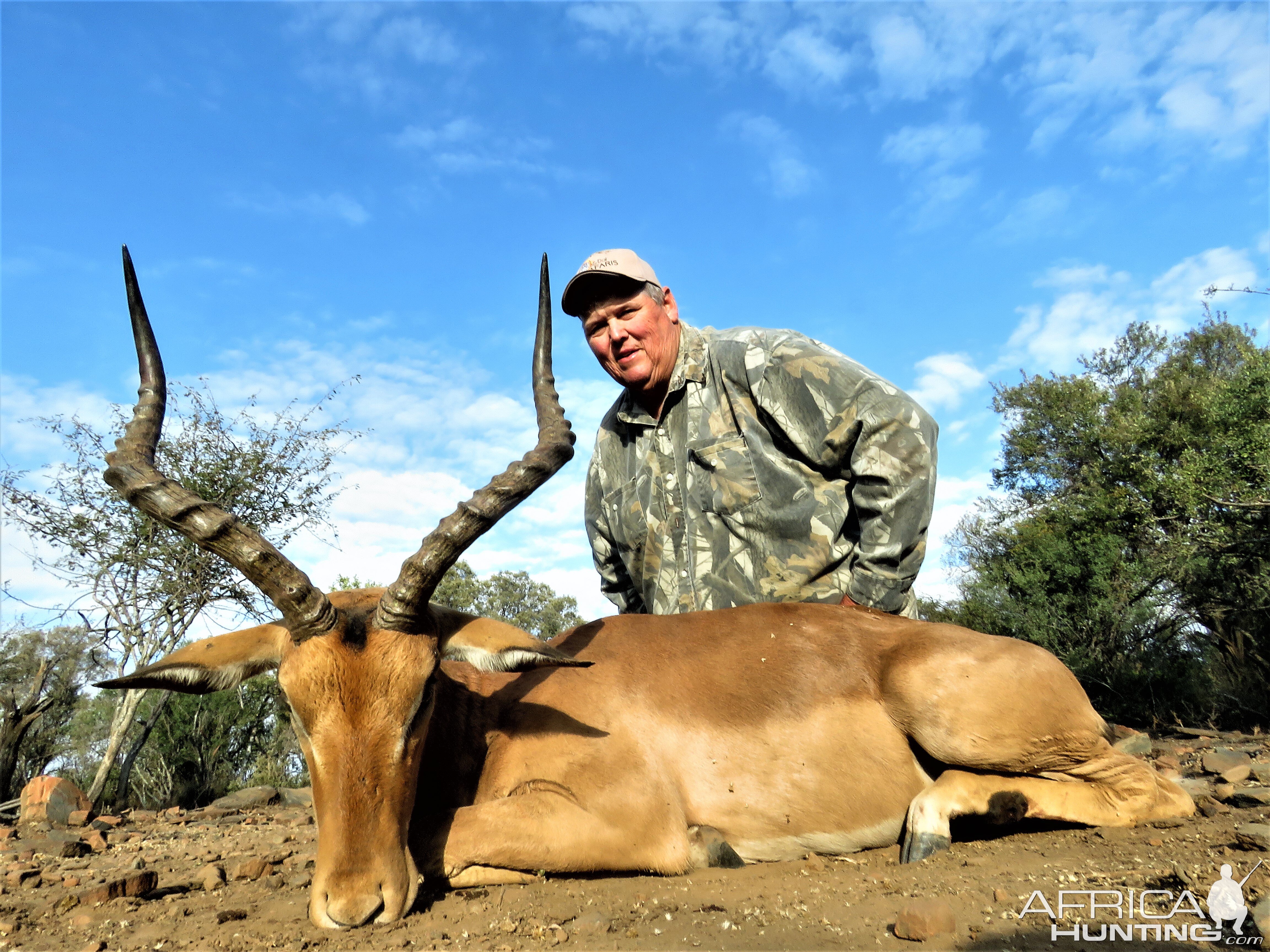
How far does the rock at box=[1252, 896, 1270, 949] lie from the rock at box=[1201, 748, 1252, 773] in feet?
12.7

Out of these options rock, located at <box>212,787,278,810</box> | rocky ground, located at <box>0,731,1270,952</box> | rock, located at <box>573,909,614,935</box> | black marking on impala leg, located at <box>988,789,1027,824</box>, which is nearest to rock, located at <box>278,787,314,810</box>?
rock, located at <box>212,787,278,810</box>

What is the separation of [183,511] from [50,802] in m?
5.68

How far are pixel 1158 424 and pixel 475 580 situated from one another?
22.6m

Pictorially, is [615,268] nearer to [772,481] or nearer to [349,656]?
[772,481]

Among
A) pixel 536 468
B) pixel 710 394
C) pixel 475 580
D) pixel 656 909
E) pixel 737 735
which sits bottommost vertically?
pixel 656 909

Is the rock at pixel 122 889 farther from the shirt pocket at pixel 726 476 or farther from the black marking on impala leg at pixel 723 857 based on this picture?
the shirt pocket at pixel 726 476

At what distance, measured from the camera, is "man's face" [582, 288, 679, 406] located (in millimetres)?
7047

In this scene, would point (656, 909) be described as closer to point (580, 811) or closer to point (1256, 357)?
point (580, 811)

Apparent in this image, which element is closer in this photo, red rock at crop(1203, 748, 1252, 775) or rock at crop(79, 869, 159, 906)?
rock at crop(79, 869, 159, 906)

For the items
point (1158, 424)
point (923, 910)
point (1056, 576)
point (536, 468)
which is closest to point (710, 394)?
point (536, 468)

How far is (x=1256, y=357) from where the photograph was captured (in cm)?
1506

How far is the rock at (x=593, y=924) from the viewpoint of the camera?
339 centimetres

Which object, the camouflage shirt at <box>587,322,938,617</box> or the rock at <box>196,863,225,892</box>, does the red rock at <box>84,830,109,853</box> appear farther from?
the camouflage shirt at <box>587,322,938,617</box>

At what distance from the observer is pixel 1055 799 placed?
4703mm
